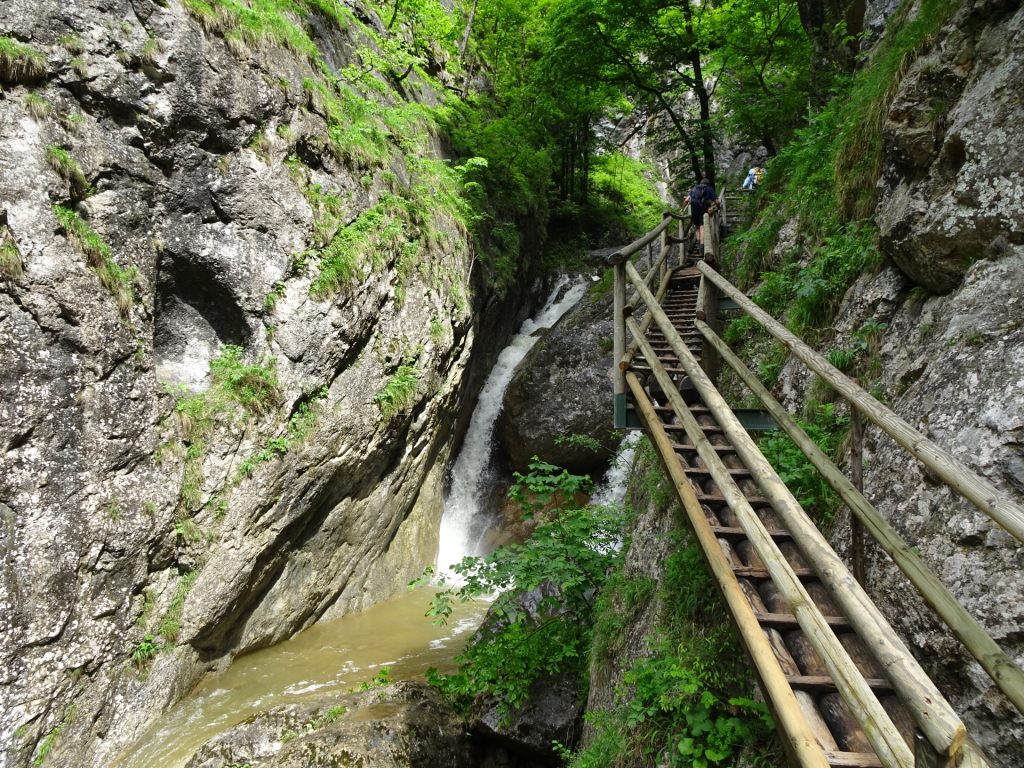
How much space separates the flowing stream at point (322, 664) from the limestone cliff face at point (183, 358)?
0.32m

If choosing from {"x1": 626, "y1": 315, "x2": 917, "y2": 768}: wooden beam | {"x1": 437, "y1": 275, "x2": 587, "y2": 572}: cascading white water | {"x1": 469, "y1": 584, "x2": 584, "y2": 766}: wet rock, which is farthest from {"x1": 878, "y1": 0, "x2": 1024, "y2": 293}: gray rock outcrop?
{"x1": 437, "y1": 275, "x2": 587, "y2": 572}: cascading white water

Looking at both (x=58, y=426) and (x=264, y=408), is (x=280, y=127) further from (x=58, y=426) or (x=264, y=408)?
(x=58, y=426)

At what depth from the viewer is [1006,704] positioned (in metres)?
2.06

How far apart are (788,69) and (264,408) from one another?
15403 millimetres

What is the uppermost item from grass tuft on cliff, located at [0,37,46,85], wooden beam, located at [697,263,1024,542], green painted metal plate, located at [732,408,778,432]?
grass tuft on cliff, located at [0,37,46,85]

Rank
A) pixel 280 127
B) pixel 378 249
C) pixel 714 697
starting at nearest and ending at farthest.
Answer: pixel 714 697 < pixel 280 127 < pixel 378 249

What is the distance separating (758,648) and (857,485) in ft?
3.69

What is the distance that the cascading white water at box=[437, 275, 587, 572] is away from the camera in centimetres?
1296

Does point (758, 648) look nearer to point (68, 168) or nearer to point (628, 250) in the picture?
point (628, 250)

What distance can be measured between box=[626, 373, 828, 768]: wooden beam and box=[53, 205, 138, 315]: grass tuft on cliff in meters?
6.89

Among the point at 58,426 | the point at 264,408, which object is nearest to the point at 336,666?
the point at 264,408

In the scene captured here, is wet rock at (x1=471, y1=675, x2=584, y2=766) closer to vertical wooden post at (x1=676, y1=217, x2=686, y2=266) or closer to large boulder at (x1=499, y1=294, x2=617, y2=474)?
large boulder at (x1=499, y1=294, x2=617, y2=474)

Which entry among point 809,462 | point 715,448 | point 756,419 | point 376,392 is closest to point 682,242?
point 376,392

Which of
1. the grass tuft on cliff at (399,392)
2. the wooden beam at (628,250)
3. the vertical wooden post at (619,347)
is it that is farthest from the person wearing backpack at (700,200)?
the grass tuft on cliff at (399,392)
